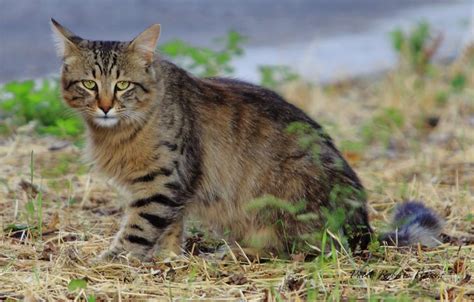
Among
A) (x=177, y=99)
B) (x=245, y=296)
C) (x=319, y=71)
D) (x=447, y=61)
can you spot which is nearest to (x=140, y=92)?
(x=177, y=99)

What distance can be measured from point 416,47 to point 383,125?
1.94m

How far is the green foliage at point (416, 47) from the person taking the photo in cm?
976

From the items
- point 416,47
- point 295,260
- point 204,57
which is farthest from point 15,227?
point 416,47

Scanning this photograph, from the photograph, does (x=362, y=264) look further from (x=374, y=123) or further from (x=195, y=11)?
(x=195, y=11)

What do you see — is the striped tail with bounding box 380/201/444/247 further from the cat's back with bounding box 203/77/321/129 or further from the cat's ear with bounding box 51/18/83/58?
the cat's ear with bounding box 51/18/83/58

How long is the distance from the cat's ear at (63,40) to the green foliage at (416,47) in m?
5.25

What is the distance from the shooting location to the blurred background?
992cm

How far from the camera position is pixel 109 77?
4.96 meters

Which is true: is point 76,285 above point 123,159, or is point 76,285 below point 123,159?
below

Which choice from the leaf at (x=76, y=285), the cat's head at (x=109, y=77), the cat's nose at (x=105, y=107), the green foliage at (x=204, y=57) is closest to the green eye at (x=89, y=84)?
the cat's head at (x=109, y=77)

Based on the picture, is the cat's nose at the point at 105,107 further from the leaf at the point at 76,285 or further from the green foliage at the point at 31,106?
the green foliage at the point at 31,106

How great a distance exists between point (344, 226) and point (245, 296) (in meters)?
0.87

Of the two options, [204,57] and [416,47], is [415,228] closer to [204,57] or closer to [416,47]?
[204,57]

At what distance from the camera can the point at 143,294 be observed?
426cm
